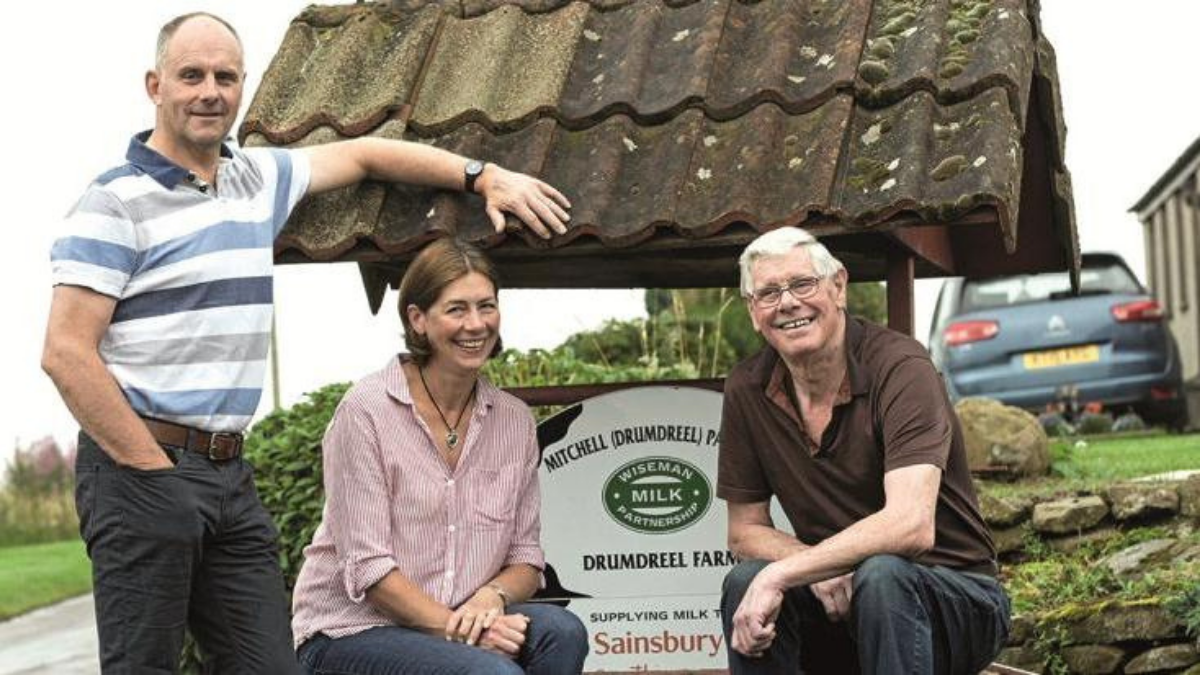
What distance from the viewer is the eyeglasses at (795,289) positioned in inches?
218

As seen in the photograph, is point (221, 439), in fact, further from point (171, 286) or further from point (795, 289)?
point (795, 289)

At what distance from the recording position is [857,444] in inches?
222

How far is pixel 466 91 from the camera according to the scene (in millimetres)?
6758

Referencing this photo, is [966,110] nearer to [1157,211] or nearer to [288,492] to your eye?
[288,492]

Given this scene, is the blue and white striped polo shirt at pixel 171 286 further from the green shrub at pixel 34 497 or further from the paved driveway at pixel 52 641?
the green shrub at pixel 34 497

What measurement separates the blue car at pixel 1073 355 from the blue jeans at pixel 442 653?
1262cm

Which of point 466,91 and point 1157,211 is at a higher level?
point 1157,211

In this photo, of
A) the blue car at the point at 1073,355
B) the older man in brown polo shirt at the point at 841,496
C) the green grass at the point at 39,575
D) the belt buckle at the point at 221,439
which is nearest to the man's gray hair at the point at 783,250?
the older man in brown polo shirt at the point at 841,496

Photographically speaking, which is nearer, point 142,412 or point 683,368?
point 142,412

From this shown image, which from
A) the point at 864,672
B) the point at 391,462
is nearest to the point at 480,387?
the point at 391,462

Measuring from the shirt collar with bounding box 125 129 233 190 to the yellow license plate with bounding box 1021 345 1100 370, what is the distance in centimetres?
1315

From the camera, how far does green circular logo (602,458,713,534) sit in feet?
22.5

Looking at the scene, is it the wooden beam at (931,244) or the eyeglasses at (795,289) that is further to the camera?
the wooden beam at (931,244)

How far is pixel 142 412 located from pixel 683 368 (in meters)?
6.58
